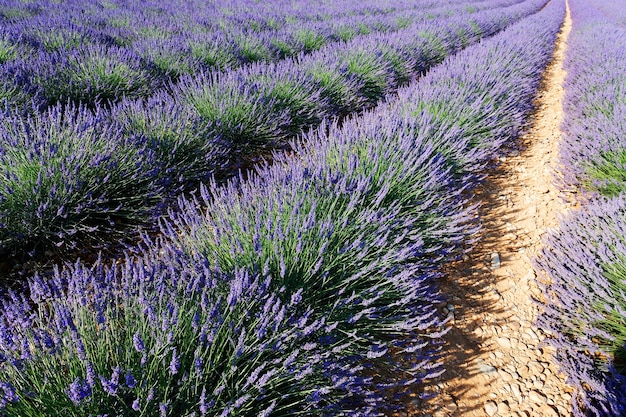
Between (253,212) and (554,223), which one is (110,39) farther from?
(554,223)

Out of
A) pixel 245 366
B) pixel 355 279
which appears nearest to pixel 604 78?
pixel 355 279

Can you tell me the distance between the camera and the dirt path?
1618 millimetres

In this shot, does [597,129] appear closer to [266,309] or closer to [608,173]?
[608,173]

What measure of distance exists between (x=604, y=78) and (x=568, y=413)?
435 centimetres

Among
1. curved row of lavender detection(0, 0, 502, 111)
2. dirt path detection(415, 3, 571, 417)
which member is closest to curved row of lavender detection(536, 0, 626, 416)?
dirt path detection(415, 3, 571, 417)

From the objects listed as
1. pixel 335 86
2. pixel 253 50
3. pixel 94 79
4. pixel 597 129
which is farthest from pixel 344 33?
pixel 597 129

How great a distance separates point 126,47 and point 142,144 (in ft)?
10.7

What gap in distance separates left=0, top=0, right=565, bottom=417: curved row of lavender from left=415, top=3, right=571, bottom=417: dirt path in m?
0.15

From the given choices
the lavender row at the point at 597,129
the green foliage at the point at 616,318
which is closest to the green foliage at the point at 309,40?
the lavender row at the point at 597,129

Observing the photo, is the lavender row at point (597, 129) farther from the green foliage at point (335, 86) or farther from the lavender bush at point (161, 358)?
the lavender bush at point (161, 358)

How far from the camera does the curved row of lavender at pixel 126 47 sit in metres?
3.40

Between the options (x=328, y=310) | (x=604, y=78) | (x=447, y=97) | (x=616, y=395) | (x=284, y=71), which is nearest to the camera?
(x=616, y=395)

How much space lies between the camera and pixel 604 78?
14.0 feet

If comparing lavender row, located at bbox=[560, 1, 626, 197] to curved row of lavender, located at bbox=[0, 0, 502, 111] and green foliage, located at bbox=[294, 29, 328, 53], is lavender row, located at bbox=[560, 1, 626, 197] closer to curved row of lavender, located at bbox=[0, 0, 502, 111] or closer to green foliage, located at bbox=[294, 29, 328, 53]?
curved row of lavender, located at bbox=[0, 0, 502, 111]
